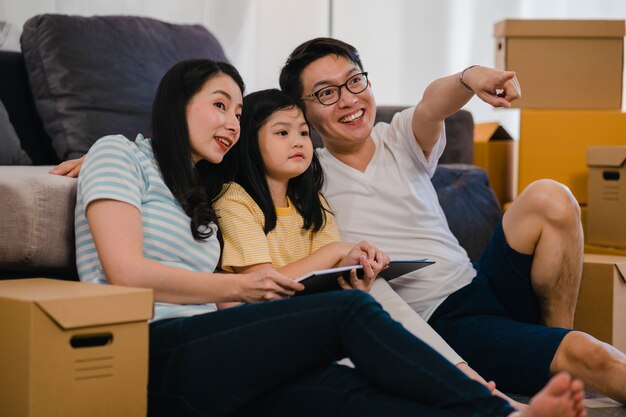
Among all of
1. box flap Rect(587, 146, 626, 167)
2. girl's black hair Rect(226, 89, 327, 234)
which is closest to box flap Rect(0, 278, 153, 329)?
girl's black hair Rect(226, 89, 327, 234)

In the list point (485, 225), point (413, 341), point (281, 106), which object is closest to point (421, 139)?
point (281, 106)

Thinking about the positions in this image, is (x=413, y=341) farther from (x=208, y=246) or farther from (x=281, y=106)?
(x=281, y=106)

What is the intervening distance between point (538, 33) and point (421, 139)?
92 cm

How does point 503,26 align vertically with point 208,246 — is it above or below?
above

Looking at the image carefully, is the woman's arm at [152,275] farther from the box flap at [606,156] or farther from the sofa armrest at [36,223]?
the box flap at [606,156]

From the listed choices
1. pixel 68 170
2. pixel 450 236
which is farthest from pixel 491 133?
pixel 68 170

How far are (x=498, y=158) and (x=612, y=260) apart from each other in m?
0.80

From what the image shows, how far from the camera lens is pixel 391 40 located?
337cm

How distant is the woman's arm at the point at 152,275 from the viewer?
1.32m

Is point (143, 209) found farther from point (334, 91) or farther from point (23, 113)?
point (23, 113)

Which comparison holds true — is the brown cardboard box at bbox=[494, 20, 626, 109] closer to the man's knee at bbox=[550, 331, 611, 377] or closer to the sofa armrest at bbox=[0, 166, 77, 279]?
the man's knee at bbox=[550, 331, 611, 377]

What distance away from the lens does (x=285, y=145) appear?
1703 millimetres

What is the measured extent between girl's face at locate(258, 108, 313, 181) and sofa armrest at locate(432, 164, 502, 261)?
710 millimetres

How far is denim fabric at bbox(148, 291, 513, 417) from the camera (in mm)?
1205
